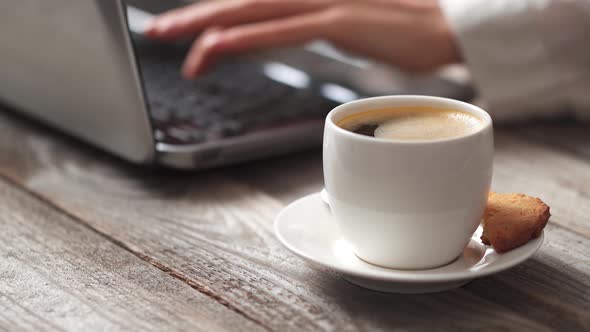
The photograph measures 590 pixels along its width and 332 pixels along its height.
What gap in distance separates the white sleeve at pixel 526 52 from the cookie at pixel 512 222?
1.30 ft

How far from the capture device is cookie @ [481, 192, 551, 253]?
515mm

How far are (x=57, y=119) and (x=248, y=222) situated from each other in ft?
1.02

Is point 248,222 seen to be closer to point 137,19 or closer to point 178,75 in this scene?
point 178,75

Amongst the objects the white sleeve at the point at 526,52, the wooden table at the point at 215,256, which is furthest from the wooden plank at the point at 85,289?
the white sleeve at the point at 526,52

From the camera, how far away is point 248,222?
67 cm

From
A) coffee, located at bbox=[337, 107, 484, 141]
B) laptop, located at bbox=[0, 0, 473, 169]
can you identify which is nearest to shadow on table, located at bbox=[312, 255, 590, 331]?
coffee, located at bbox=[337, 107, 484, 141]

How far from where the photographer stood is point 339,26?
0.96m

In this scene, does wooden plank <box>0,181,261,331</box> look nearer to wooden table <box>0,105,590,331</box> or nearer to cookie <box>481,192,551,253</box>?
wooden table <box>0,105,590,331</box>

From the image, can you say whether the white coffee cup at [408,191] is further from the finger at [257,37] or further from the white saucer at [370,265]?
the finger at [257,37]

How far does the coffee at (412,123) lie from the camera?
50cm

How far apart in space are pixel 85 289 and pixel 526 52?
604 millimetres

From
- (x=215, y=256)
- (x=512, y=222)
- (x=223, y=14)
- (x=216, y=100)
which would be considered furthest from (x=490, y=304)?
(x=223, y=14)

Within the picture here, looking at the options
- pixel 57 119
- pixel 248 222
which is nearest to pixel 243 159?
pixel 248 222

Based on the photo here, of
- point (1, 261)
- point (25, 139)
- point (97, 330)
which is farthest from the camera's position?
point (25, 139)
